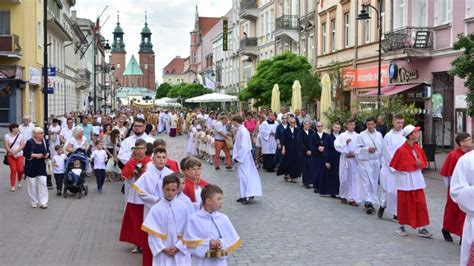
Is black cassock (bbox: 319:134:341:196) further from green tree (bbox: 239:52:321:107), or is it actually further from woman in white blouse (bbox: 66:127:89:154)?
green tree (bbox: 239:52:321:107)

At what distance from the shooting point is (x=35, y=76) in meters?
32.9

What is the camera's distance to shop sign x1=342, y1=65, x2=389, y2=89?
3005 cm

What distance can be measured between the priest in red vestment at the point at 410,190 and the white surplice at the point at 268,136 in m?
10.0

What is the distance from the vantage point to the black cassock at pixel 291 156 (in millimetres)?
17312

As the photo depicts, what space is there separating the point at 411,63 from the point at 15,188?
1764 centimetres

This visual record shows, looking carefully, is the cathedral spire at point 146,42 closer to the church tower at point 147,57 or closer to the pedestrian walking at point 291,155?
the church tower at point 147,57

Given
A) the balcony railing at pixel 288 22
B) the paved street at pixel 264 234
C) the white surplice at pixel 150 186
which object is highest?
the balcony railing at pixel 288 22

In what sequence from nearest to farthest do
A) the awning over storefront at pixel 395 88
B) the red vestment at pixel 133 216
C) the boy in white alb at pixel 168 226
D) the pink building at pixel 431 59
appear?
the boy in white alb at pixel 168 226, the red vestment at pixel 133 216, the pink building at pixel 431 59, the awning over storefront at pixel 395 88

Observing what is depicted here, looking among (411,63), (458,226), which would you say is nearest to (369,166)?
(458,226)

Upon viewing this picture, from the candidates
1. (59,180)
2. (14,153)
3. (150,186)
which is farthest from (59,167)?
(150,186)

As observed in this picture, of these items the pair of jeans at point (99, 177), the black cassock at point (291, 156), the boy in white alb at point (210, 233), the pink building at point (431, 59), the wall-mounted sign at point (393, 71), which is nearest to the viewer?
the boy in white alb at point (210, 233)

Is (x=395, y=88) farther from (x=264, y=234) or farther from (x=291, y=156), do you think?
(x=264, y=234)

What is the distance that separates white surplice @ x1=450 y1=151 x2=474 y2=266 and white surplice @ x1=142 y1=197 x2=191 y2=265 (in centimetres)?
281

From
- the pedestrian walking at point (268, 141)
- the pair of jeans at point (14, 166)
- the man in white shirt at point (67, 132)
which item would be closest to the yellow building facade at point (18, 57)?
the man in white shirt at point (67, 132)
